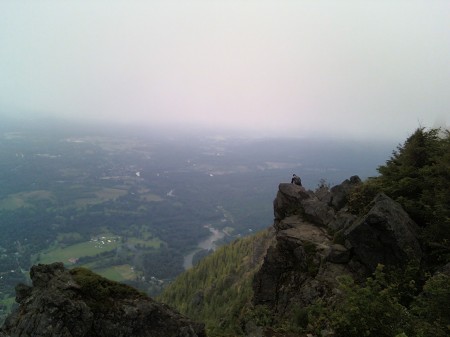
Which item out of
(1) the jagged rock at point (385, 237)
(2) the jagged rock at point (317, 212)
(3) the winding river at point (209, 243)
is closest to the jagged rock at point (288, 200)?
(2) the jagged rock at point (317, 212)

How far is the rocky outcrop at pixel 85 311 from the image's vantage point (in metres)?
7.65

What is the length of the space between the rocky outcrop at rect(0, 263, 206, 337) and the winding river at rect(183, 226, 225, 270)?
4790 inches

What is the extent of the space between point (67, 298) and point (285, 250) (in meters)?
12.8

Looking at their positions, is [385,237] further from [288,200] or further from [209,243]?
[209,243]

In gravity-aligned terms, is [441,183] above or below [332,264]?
above

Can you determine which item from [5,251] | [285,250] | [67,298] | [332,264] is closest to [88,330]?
[67,298]

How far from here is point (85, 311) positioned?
7.81 metres

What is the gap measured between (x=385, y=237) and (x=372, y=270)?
1.56 meters

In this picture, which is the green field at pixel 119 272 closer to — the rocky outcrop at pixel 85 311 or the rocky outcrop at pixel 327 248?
the rocky outcrop at pixel 327 248

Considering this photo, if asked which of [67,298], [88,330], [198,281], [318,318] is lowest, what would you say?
[198,281]

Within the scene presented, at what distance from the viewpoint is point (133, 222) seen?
591 feet

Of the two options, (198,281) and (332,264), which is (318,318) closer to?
(332,264)

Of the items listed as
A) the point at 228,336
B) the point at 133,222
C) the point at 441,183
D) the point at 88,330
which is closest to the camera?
the point at 88,330

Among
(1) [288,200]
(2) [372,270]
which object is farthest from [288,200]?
(2) [372,270]
